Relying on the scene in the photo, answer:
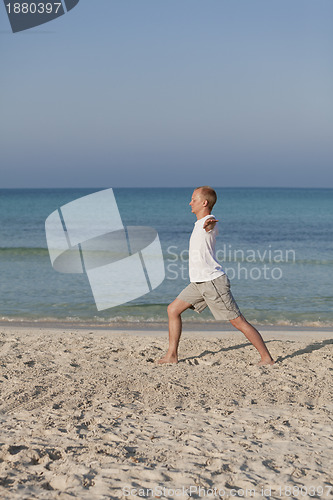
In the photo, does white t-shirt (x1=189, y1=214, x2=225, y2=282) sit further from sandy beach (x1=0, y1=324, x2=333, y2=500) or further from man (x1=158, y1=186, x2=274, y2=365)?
sandy beach (x1=0, y1=324, x2=333, y2=500)

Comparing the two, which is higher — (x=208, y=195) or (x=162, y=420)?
(x=208, y=195)

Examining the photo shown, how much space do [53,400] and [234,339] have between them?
104 inches

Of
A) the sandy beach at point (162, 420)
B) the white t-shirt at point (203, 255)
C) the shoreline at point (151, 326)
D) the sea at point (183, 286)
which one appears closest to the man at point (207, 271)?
the white t-shirt at point (203, 255)

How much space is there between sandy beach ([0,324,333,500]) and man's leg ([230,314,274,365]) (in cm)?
11

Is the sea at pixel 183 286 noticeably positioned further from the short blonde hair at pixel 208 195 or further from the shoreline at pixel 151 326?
the short blonde hair at pixel 208 195

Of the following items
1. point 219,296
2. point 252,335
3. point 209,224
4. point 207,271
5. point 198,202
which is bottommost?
point 252,335

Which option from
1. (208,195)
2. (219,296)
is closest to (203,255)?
(219,296)

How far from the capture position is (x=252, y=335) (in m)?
4.90

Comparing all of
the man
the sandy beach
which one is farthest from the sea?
the man

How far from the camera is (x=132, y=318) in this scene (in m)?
8.37

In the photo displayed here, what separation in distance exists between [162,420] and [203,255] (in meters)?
1.54

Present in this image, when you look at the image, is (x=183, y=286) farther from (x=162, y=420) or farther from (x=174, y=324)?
(x=162, y=420)

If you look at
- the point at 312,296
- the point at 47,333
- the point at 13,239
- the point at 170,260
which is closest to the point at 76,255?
the point at 170,260

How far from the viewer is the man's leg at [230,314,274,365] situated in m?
4.86
